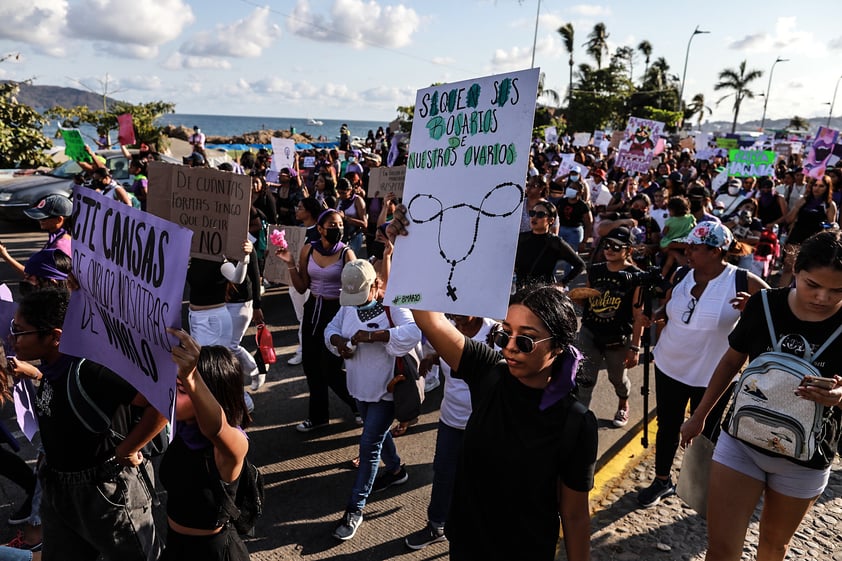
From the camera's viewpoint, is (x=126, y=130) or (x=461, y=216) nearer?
(x=461, y=216)

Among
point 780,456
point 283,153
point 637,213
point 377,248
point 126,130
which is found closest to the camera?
point 780,456

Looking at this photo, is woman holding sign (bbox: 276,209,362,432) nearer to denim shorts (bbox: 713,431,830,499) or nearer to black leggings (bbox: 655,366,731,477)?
black leggings (bbox: 655,366,731,477)

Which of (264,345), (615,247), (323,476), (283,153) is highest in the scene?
(283,153)

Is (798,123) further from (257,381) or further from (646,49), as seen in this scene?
(257,381)

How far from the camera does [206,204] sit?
427cm

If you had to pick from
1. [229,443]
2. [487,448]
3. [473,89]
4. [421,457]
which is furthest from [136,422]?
[421,457]

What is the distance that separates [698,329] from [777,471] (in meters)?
1.19

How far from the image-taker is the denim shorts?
2658mm

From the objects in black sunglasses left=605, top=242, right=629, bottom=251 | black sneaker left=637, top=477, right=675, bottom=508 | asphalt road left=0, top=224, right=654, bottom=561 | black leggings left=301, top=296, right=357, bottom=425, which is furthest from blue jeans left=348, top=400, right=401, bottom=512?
black sunglasses left=605, top=242, right=629, bottom=251

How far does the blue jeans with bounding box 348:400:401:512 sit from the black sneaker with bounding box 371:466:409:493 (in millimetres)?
299

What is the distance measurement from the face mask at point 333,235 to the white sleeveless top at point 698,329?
2.63m

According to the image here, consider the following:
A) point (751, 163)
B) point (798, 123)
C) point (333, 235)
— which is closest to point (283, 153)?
point (333, 235)

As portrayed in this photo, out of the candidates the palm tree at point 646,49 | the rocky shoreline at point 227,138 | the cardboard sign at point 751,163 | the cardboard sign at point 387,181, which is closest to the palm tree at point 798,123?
the palm tree at point 646,49

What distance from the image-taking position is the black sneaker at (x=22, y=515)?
12.2ft
